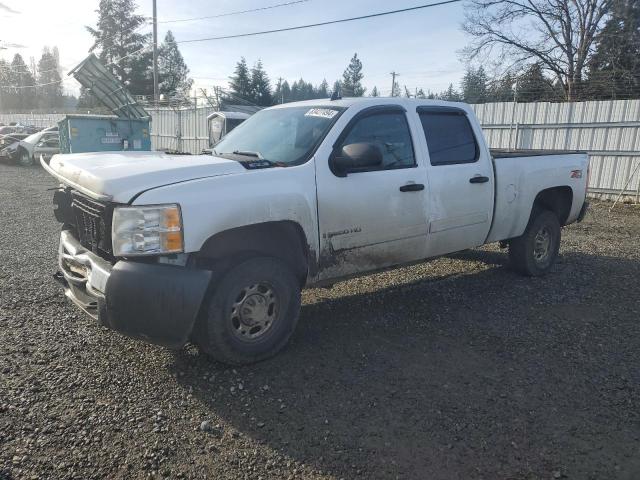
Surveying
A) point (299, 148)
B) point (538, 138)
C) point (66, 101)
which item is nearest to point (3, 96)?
point (66, 101)

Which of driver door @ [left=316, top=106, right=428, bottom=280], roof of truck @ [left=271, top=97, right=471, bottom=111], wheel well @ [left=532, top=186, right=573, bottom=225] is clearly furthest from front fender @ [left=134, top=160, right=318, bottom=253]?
wheel well @ [left=532, top=186, right=573, bottom=225]

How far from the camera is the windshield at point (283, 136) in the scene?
13.4 feet

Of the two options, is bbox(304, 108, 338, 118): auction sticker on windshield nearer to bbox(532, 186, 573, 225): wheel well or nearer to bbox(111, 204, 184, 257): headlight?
bbox(111, 204, 184, 257): headlight

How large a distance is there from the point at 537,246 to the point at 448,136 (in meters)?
2.22

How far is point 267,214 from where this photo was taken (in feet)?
11.8

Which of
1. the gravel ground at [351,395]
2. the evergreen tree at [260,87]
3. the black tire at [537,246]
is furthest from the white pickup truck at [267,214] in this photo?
the evergreen tree at [260,87]

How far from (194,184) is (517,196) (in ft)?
12.6

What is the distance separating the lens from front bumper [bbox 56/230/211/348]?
123 inches

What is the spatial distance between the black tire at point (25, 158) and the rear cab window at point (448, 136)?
2109 cm

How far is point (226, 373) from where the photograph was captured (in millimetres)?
3621

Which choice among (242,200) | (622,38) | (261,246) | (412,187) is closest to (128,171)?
(242,200)

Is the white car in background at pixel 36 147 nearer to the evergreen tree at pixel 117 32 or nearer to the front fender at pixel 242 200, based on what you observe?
the front fender at pixel 242 200

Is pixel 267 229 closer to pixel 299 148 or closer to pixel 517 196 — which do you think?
pixel 299 148

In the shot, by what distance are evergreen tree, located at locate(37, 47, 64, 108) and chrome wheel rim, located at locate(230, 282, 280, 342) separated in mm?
86971
